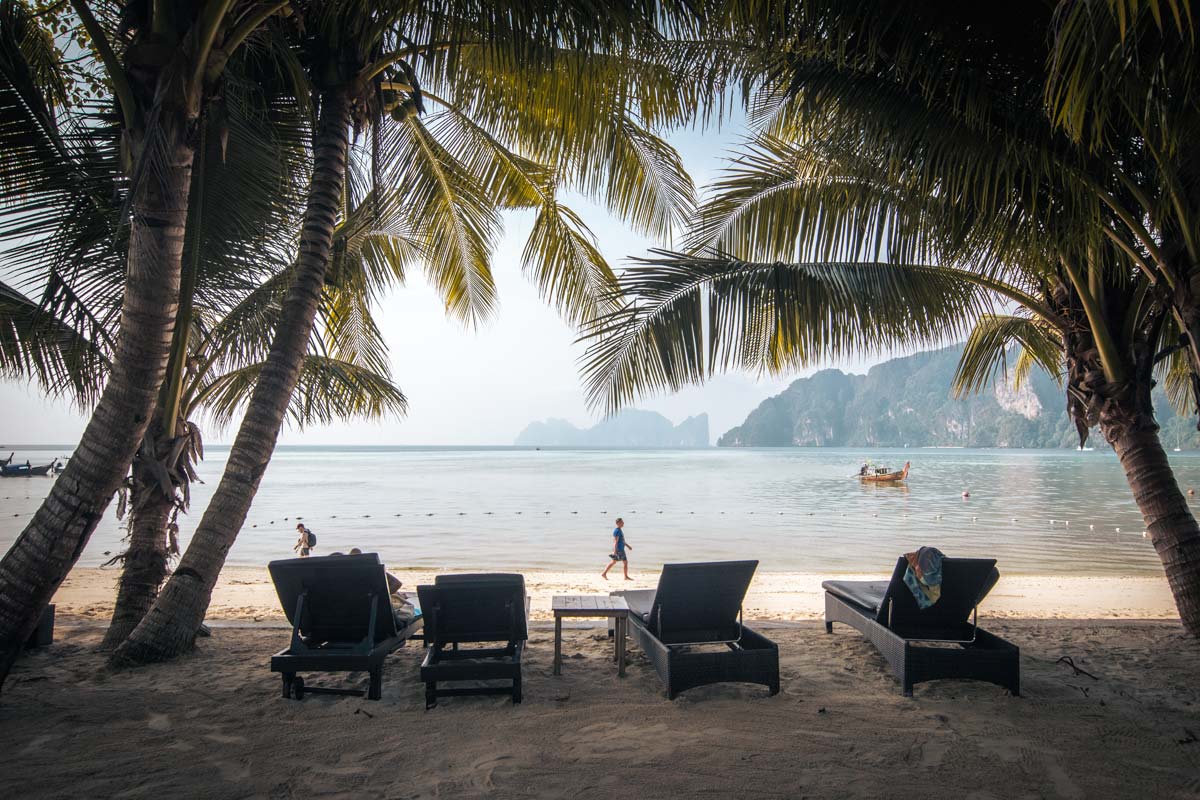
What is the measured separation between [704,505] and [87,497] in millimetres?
29927

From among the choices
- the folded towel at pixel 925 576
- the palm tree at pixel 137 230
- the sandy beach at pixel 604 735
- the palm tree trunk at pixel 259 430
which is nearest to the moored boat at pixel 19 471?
the palm tree trunk at pixel 259 430

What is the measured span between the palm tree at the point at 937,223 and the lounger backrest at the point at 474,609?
224 cm

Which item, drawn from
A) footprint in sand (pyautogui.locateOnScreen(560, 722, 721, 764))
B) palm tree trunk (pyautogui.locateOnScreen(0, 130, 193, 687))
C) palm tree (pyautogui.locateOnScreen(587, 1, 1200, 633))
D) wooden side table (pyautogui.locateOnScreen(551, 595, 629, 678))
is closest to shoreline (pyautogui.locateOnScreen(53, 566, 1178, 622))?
wooden side table (pyautogui.locateOnScreen(551, 595, 629, 678))

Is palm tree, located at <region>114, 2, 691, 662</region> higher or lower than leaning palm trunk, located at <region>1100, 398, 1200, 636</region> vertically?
higher

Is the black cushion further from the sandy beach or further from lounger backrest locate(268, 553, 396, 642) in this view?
lounger backrest locate(268, 553, 396, 642)

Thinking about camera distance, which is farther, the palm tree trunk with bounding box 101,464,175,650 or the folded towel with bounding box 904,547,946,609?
the palm tree trunk with bounding box 101,464,175,650

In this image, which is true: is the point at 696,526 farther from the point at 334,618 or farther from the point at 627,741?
the point at 627,741

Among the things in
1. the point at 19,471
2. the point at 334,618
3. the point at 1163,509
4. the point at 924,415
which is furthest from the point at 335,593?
the point at 924,415

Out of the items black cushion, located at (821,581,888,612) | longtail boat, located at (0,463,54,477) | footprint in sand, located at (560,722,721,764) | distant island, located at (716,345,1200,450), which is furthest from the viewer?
distant island, located at (716,345,1200,450)

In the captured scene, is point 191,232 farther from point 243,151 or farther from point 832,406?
point 832,406

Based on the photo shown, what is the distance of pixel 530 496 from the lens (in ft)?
123

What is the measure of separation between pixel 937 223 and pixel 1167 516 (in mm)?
3147

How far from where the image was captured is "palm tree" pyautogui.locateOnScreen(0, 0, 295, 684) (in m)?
3.80

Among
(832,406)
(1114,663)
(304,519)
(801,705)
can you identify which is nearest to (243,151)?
(801,705)
